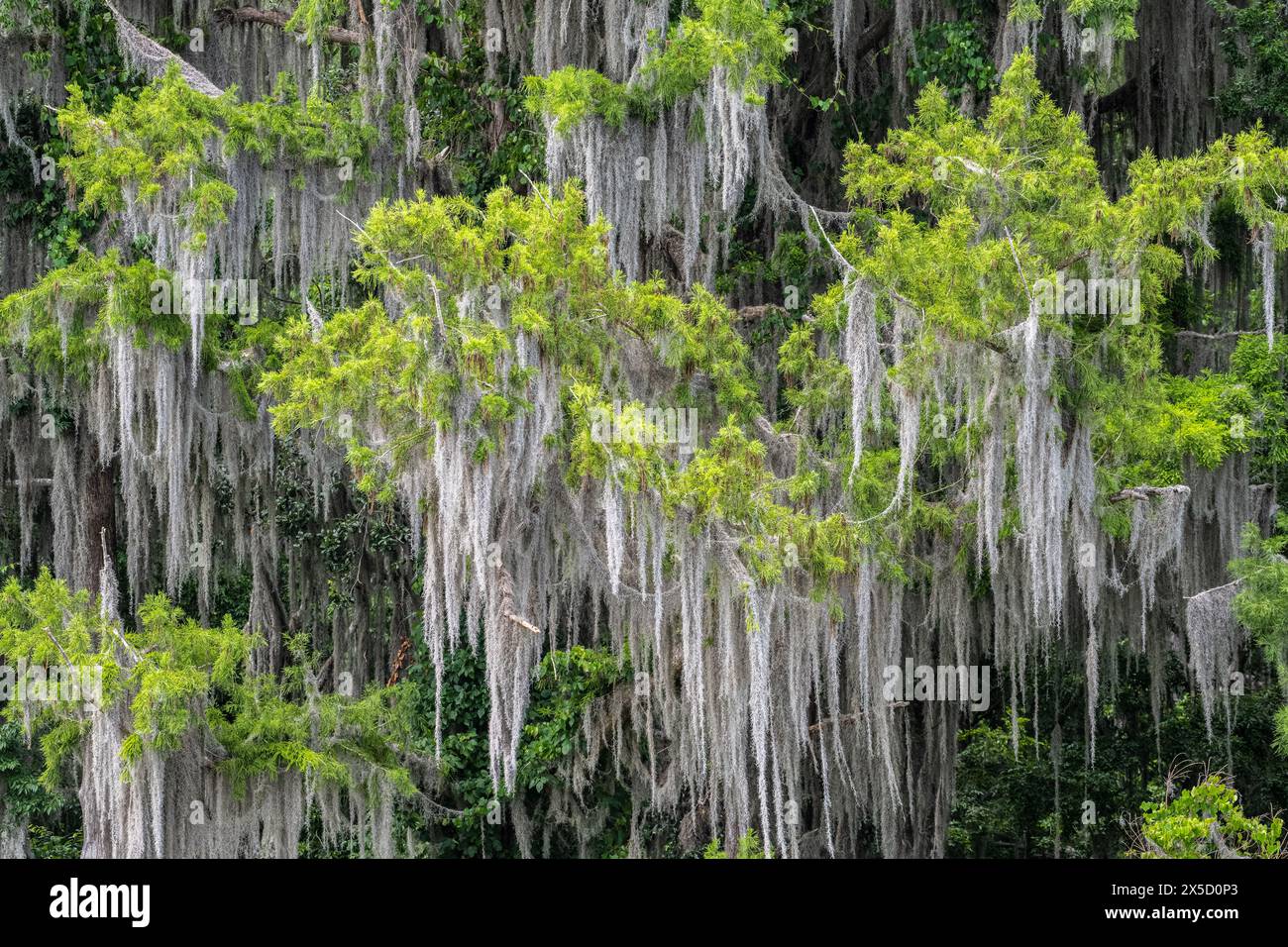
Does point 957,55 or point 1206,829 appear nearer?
point 1206,829

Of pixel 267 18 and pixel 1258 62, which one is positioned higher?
pixel 267 18

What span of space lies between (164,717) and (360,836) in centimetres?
197

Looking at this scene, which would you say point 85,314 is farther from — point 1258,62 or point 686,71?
point 1258,62


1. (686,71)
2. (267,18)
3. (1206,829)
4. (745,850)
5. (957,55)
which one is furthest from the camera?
(267,18)

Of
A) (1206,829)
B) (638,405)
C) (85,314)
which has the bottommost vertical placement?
(1206,829)

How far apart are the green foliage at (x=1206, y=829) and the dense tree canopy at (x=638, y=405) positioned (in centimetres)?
5

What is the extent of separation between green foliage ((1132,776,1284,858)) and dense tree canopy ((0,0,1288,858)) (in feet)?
0.17

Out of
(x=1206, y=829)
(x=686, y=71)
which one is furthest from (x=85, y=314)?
(x=1206, y=829)

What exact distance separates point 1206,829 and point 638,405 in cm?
430

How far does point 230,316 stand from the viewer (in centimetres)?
1764

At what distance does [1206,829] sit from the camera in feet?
40.2

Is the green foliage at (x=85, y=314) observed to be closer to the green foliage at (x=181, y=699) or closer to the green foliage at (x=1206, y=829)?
the green foliage at (x=181, y=699)
